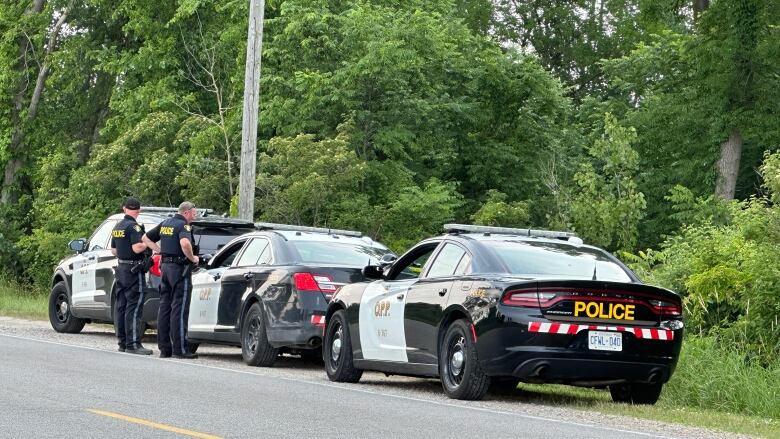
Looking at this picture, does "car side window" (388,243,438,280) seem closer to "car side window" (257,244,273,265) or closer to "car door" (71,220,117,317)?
"car side window" (257,244,273,265)

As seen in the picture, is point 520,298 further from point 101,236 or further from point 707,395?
point 101,236

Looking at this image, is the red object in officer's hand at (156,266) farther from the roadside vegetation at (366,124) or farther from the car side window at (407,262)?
the roadside vegetation at (366,124)

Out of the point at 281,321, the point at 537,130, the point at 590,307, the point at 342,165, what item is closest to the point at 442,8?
the point at 537,130

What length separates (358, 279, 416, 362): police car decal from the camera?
14406mm

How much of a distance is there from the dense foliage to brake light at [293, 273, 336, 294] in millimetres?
11176

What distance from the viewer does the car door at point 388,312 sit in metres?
14.4

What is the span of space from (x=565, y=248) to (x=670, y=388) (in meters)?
2.14

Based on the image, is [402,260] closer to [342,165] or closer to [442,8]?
[342,165]

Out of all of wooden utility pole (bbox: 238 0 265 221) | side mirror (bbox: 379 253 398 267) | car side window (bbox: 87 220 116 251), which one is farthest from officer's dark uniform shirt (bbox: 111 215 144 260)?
wooden utility pole (bbox: 238 0 265 221)

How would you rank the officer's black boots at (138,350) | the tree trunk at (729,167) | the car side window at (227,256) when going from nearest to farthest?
1. the officer's black boots at (138,350)
2. the car side window at (227,256)
3. the tree trunk at (729,167)

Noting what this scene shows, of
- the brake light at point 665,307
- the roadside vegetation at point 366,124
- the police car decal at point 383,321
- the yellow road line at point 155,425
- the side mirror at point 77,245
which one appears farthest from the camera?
the roadside vegetation at point 366,124

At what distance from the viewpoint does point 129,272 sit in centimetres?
1923

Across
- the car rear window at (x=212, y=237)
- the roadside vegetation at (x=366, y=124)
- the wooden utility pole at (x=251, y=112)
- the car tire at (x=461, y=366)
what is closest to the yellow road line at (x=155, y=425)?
the car tire at (x=461, y=366)

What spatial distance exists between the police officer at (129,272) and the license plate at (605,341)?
806 cm
